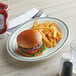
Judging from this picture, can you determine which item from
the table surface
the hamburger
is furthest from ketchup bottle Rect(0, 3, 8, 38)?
the hamburger

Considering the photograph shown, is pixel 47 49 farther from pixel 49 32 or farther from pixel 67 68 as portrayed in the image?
pixel 67 68

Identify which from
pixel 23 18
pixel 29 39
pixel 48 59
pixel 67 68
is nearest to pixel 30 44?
pixel 29 39

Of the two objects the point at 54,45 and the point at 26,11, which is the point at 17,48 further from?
the point at 26,11

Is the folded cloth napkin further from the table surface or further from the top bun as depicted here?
the top bun

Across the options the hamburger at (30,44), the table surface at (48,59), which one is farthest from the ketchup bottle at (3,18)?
the hamburger at (30,44)

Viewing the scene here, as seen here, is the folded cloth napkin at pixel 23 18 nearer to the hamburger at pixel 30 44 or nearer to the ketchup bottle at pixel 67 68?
the hamburger at pixel 30 44

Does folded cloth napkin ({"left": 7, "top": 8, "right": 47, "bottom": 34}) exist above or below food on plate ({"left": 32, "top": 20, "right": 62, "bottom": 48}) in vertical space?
above

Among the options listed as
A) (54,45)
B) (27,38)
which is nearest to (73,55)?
(54,45)
